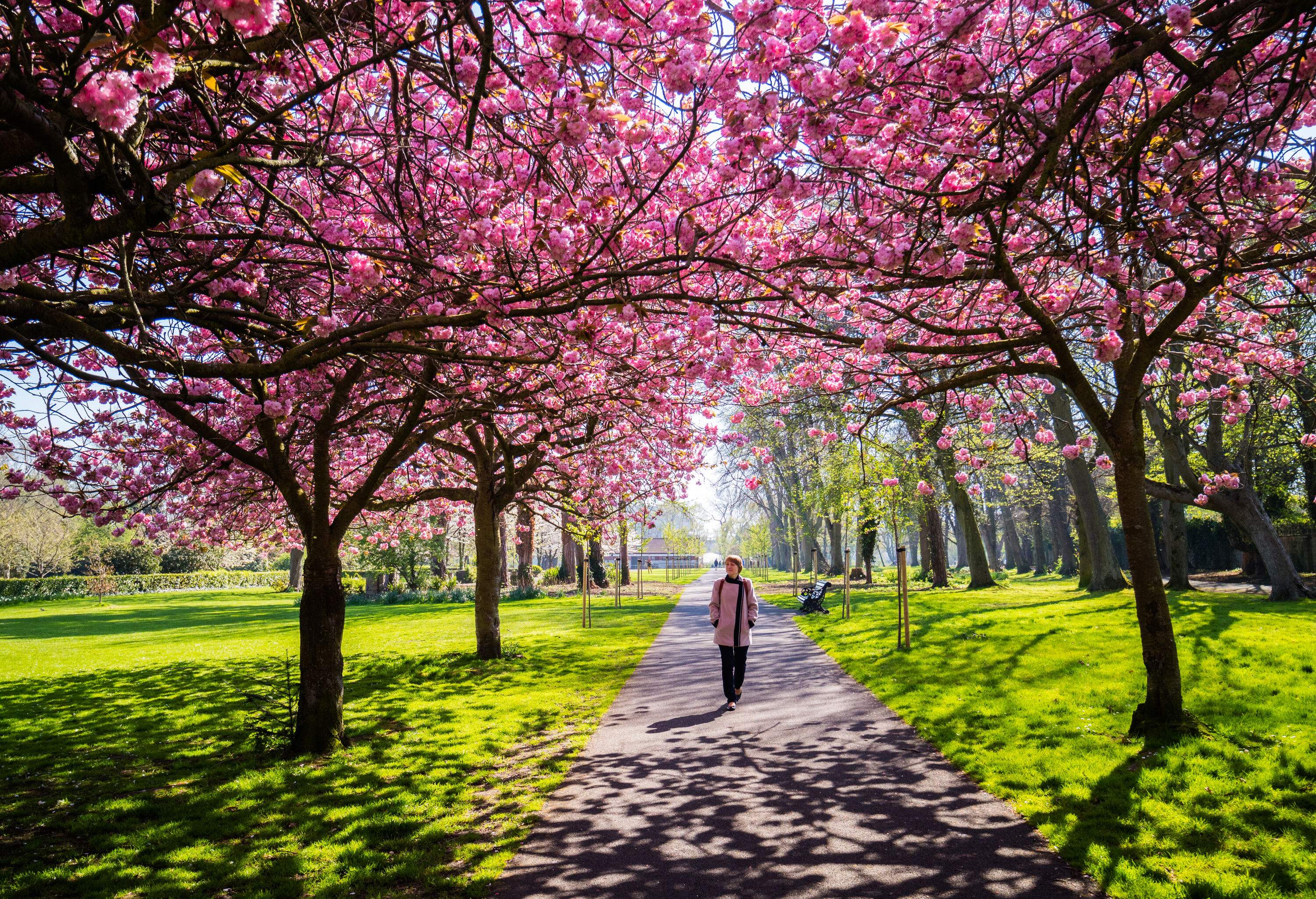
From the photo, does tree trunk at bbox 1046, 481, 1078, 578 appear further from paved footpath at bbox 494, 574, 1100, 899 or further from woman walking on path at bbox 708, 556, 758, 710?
paved footpath at bbox 494, 574, 1100, 899

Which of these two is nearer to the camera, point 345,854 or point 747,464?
point 345,854

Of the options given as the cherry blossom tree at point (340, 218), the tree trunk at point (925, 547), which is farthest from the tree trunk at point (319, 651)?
the tree trunk at point (925, 547)

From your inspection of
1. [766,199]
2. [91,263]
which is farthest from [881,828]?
[91,263]

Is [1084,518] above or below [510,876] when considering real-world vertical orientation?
above

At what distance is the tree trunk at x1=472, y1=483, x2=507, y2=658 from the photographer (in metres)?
11.9

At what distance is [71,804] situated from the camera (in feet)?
18.5

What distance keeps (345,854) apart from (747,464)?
13.5 metres

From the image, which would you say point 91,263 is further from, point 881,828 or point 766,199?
point 881,828

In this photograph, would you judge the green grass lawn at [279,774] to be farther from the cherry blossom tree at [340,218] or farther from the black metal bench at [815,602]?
the black metal bench at [815,602]

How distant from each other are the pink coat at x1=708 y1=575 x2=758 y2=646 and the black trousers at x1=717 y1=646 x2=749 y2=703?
0.22 feet

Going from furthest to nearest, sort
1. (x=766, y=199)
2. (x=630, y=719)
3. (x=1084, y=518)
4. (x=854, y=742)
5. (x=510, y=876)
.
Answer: (x=1084, y=518) < (x=630, y=719) < (x=854, y=742) < (x=766, y=199) < (x=510, y=876)

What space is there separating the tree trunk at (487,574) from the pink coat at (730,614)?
16.1 feet

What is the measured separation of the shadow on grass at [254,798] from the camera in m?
4.16

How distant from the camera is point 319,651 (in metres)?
6.62
